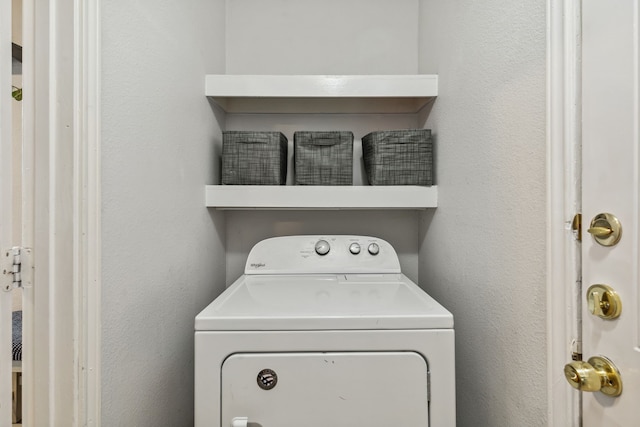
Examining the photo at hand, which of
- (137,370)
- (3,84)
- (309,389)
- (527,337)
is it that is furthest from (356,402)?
(3,84)

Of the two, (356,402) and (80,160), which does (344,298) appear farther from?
(80,160)

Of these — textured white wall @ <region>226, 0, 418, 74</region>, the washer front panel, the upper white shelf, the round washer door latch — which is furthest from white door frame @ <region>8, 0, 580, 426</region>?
textured white wall @ <region>226, 0, 418, 74</region>

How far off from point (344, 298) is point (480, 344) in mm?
503

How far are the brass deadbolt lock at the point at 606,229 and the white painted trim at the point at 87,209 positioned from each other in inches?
44.9

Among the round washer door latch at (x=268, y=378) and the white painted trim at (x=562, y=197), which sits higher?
the white painted trim at (x=562, y=197)

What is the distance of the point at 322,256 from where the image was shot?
5.29 feet

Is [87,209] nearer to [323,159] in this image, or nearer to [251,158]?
[251,158]

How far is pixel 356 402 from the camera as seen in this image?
3.10 feet

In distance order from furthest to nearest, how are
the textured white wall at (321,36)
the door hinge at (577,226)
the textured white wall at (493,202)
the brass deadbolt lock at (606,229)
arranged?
the textured white wall at (321,36), the textured white wall at (493,202), the door hinge at (577,226), the brass deadbolt lock at (606,229)

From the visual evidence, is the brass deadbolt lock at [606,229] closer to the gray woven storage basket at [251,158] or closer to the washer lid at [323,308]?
the washer lid at [323,308]

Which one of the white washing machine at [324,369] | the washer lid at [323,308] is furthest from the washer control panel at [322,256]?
the white washing machine at [324,369]

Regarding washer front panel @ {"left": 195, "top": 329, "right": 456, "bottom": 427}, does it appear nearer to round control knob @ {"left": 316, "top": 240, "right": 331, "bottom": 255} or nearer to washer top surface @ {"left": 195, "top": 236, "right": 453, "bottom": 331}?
washer top surface @ {"left": 195, "top": 236, "right": 453, "bottom": 331}

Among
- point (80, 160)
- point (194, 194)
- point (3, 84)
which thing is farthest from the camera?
point (194, 194)

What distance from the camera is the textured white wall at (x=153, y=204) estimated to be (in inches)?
35.8
